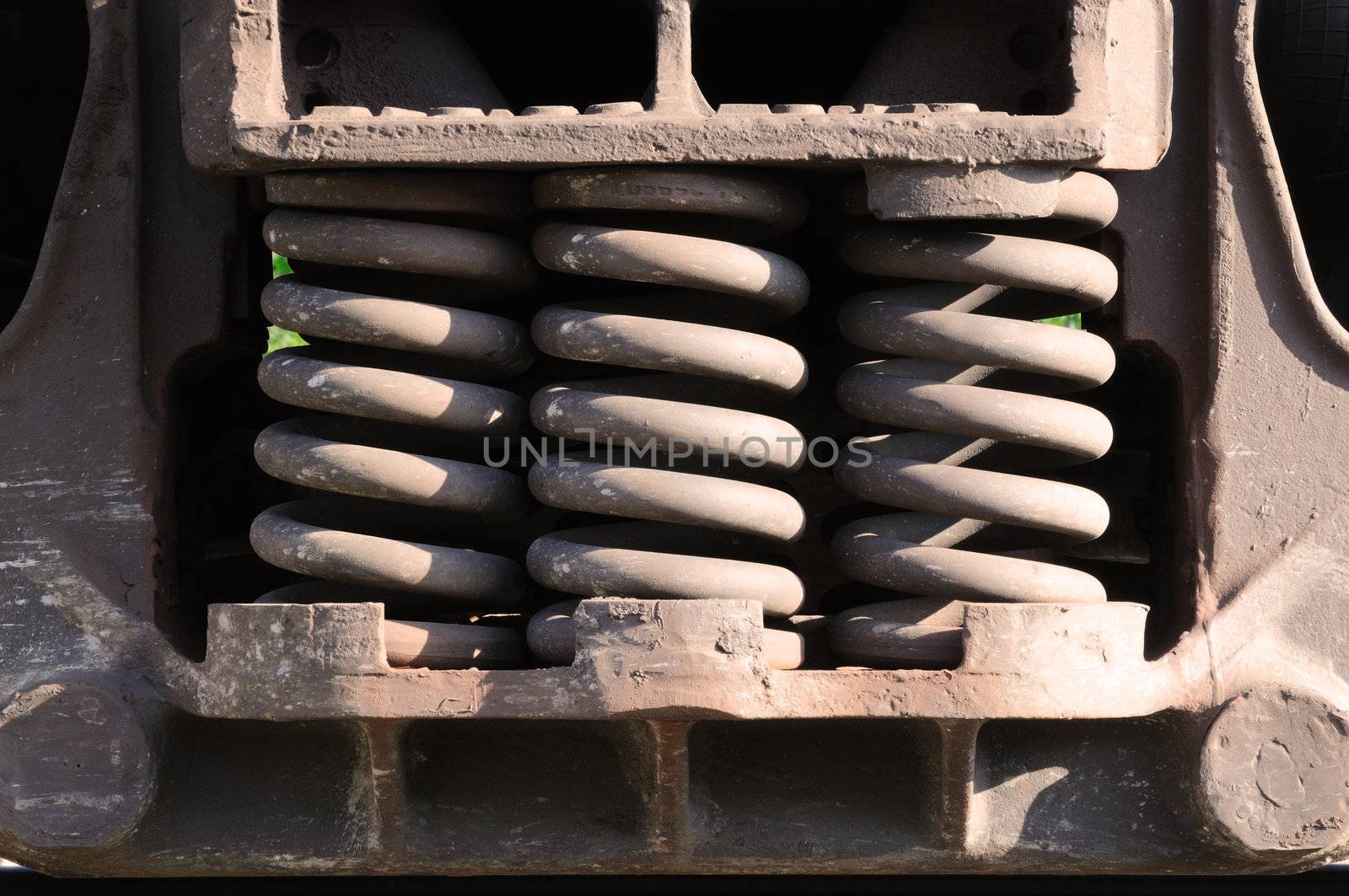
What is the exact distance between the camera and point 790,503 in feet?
5.10

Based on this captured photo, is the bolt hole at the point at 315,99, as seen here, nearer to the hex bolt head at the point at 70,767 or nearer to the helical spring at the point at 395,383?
the helical spring at the point at 395,383

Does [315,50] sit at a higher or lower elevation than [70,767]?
higher

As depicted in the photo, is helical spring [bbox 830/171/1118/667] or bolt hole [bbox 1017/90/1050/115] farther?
bolt hole [bbox 1017/90/1050/115]

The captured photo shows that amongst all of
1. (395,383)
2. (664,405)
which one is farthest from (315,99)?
(664,405)

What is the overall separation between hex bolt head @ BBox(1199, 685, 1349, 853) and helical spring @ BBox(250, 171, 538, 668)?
845mm

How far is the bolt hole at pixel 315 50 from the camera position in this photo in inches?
65.9

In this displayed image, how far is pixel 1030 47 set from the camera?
1708 millimetres

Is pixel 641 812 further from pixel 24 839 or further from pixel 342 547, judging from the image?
pixel 24 839

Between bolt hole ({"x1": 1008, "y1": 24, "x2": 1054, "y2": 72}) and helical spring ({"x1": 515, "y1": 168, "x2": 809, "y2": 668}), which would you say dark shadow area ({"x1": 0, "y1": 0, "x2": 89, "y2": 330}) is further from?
bolt hole ({"x1": 1008, "y1": 24, "x2": 1054, "y2": 72})

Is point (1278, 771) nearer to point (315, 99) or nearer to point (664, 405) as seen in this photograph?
point (664, 405)

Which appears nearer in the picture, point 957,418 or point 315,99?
point 957,418

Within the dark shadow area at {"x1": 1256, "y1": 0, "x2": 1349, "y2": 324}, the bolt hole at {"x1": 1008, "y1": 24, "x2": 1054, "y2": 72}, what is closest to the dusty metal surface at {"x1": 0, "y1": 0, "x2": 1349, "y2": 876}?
the bolt hole at {"x1": 1008, "y1": 24, "x2": 1054, "y2": 72}

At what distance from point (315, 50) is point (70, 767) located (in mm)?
908

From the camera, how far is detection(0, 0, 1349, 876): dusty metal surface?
4.84 feet
